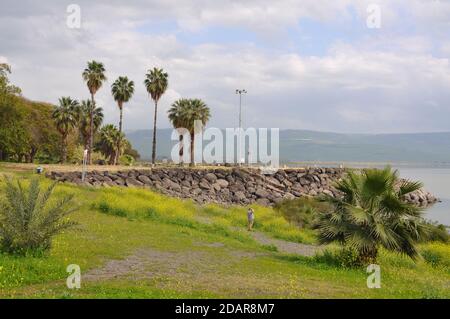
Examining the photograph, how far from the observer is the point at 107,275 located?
14.1 m

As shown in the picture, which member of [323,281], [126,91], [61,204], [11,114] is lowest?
[323,281]

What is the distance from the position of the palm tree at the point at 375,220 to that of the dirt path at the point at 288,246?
5.62 m

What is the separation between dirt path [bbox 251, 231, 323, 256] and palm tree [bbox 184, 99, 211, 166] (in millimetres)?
44790

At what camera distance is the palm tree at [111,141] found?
79.1m

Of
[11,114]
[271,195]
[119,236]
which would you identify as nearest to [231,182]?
[271,195]

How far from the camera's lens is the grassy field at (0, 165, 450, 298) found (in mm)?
12284

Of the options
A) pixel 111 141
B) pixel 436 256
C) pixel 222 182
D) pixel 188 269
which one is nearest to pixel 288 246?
pixel 436 256

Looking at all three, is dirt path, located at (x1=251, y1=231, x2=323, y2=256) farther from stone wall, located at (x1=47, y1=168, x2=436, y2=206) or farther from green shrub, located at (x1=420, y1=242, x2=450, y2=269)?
stone wall, located at (x1=47, y1=168, x2=436, y2=206)

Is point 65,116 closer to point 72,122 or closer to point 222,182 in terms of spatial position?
point 72,122

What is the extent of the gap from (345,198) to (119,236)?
32.0ft

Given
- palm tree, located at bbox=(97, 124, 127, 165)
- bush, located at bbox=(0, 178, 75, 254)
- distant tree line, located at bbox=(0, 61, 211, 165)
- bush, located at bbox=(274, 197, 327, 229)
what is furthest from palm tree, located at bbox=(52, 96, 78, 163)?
bush, located at bbox=(0, 178, 75, 254)

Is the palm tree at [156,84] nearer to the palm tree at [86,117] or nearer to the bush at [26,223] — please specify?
the palm tree at [86,117]

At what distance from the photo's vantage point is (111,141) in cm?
7931
